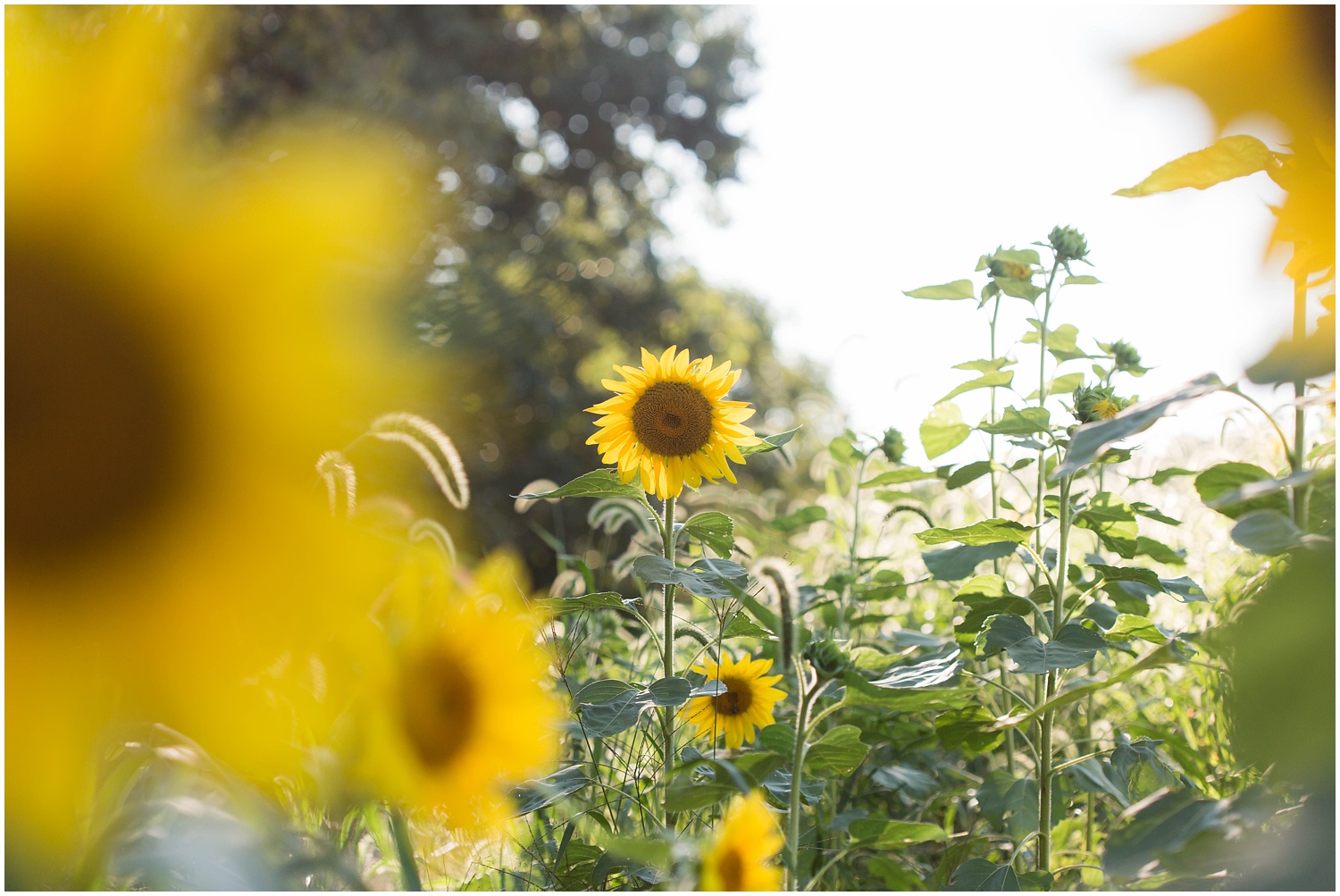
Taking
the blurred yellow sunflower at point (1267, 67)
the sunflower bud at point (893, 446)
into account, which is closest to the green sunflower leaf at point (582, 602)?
the blurred yellow sunflower at point (1267, 67)

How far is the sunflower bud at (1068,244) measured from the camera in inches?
30.9

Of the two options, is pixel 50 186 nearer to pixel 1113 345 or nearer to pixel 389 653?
pixel 389 653

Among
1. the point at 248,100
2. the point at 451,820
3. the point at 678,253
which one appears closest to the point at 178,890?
the point at 451,820

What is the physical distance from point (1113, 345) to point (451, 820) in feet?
2.51

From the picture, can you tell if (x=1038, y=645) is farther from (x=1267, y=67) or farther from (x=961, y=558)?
(x=1267, y=67)

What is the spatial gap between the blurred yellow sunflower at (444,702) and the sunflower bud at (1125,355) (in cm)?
68

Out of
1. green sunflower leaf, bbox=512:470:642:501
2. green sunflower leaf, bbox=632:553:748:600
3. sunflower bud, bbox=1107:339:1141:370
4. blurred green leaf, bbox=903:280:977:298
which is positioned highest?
blurred green leaf, bbox=903:280:977:298

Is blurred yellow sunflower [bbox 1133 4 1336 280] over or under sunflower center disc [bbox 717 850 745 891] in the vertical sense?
over

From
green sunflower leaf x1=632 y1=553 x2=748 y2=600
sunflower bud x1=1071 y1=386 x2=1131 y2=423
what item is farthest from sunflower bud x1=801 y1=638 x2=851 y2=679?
sunflower bud x1=1071 y1=386 x2=1131 y2=423

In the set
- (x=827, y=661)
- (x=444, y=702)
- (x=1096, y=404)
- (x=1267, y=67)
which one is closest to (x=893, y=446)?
(x=1096, y=404)

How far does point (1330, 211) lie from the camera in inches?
14.5

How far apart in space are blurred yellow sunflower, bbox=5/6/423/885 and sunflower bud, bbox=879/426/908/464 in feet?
2.88

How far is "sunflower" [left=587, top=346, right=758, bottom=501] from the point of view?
73cm

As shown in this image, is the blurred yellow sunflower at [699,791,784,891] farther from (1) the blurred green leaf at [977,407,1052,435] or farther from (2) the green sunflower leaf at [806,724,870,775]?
(1) the blurred green leaf at [977,407,1052,435]
